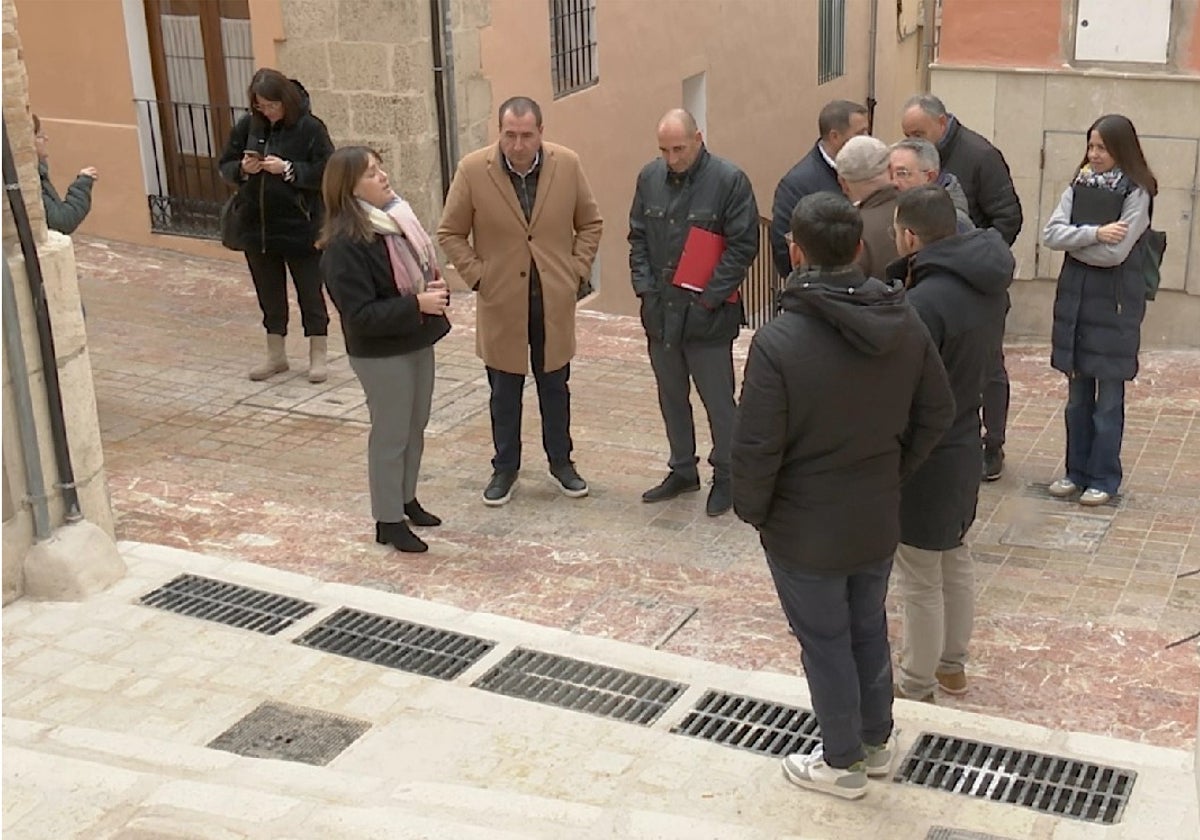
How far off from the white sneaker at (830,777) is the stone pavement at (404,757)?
1.6 inches

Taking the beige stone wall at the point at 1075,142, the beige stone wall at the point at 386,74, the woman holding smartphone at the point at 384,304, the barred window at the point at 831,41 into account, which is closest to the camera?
A: the woman holding smartphone at the point at 384,304

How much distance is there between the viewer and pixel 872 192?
6.27 meters

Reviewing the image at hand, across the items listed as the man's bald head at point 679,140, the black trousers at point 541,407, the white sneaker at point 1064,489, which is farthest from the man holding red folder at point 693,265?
the white sneaker at point 1064,489

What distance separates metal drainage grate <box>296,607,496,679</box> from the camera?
5695 millimetres

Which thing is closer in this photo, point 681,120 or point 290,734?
point 290,734

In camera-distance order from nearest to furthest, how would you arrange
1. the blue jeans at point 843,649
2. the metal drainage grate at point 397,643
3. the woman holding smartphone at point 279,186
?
the blue jeans at point 843,649
the metal drainage grate at point 397,643
the woman holding smartphone at point 279,186

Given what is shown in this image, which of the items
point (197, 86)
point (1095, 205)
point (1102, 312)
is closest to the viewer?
point (1095, 205)

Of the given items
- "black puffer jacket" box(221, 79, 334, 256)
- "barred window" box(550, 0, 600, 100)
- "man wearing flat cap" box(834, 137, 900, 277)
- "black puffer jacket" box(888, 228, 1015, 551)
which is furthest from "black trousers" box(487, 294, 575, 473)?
"barred window" box(550, 0, 600, 100)

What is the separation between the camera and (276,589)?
6367mm

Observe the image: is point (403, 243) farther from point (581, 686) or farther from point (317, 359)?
point (317, 359)

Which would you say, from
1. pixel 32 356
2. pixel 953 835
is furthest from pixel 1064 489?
pixel 32 356

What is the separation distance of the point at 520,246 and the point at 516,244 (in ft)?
0.07

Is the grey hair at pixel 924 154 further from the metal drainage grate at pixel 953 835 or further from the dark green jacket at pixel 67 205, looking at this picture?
the dark green jacket at pixel 67 205

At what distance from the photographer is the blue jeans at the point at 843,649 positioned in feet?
14.9
